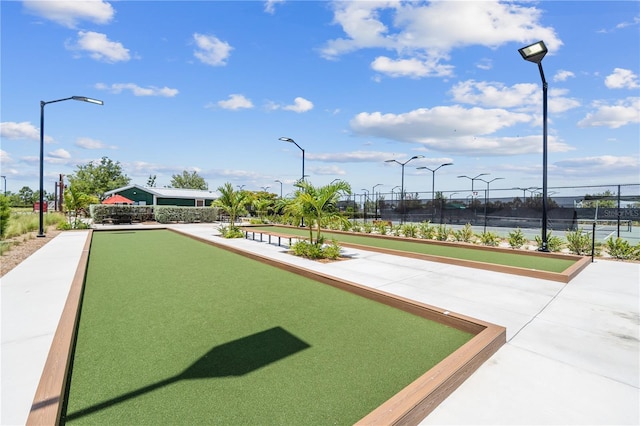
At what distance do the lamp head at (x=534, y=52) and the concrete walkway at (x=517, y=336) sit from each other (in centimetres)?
657

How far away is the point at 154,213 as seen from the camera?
27.0m

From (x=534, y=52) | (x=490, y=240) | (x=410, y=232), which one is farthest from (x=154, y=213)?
(x=534, y=52)

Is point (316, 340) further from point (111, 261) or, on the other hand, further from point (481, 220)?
point (481, 220)

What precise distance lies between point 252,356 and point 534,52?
1161cm

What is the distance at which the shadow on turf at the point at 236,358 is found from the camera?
8.92 feet

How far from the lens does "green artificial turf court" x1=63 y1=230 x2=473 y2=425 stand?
2.55 m

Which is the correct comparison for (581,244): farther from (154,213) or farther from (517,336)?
(154,213)

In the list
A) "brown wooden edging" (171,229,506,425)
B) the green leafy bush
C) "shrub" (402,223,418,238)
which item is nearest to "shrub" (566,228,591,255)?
the green leafy bush

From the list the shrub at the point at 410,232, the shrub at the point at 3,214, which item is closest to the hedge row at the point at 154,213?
the shrub at the point at 3,214

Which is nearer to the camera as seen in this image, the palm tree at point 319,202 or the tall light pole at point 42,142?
the palm tree at point 319,202

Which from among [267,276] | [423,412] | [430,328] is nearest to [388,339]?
[430,328]

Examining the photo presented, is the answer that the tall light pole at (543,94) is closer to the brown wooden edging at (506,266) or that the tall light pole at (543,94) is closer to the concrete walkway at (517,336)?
the brown wooden edging at (506,266)

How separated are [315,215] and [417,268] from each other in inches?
141

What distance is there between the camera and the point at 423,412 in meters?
2.54
